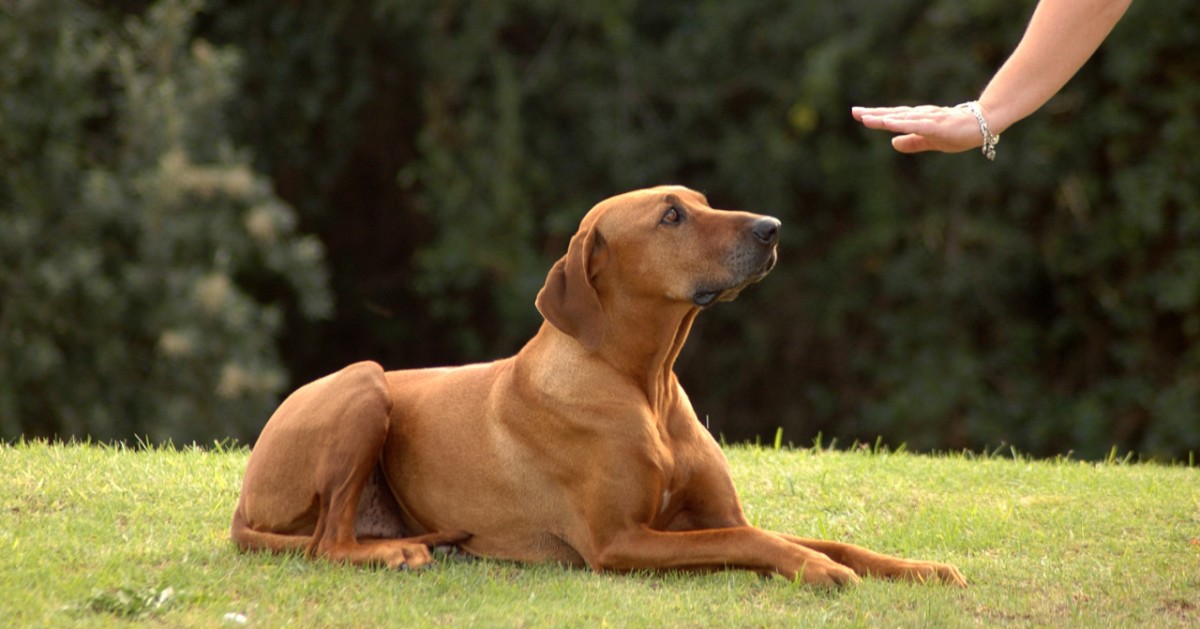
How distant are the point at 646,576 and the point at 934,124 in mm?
1755

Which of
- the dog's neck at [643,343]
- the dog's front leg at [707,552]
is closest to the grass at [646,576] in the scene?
the dog's front leg at [707,552]

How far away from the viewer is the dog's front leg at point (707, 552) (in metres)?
5.29

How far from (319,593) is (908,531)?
2370mm

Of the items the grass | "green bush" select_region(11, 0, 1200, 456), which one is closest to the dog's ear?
the grass

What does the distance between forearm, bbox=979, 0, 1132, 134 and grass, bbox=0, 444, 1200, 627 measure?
5.15 ft

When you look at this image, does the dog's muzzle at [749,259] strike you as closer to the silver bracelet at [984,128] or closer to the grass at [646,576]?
the silver bracelet at [984,128]

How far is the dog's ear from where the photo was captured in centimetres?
558

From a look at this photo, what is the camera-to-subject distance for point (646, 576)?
5395 millimetres

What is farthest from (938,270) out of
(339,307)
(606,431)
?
(606,431)

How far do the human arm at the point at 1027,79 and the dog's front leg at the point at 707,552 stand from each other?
1378 millimetres

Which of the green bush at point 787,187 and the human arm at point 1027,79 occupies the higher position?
the human arm at point 1027,79

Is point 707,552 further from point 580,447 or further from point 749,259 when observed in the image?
point 749,259

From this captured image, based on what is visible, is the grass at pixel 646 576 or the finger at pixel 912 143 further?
the finger at pixel 912 143

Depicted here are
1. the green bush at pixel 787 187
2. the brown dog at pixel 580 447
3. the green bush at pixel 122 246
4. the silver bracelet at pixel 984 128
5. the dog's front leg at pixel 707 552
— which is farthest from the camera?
the green bush at pixel 787 187
